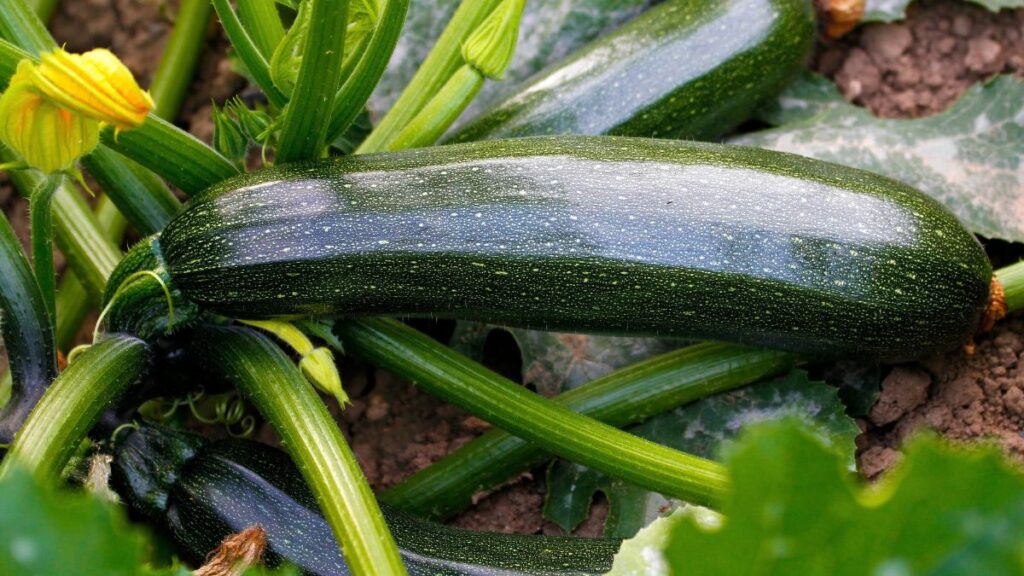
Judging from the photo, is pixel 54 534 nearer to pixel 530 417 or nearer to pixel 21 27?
pixel 530 417

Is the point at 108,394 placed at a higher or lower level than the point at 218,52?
lower

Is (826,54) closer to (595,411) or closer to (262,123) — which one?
(595,411)

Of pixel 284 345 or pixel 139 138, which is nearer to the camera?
pixel 139 138

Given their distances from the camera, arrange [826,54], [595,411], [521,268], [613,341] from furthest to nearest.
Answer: [826,54] → [613,341] → [595,411] → [521,268]

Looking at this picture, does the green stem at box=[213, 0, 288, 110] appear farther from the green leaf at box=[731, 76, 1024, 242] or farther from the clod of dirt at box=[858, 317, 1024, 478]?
the clod of dirt at box=[858, 317, 1024, 478]

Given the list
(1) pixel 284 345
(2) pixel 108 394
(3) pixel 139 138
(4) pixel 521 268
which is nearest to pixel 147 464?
(2) pixel 108 394

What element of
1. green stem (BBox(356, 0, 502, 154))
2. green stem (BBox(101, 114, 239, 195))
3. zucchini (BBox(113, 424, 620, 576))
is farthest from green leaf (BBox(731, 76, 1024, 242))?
green stem (BBox(101, 114, 239, 195))
